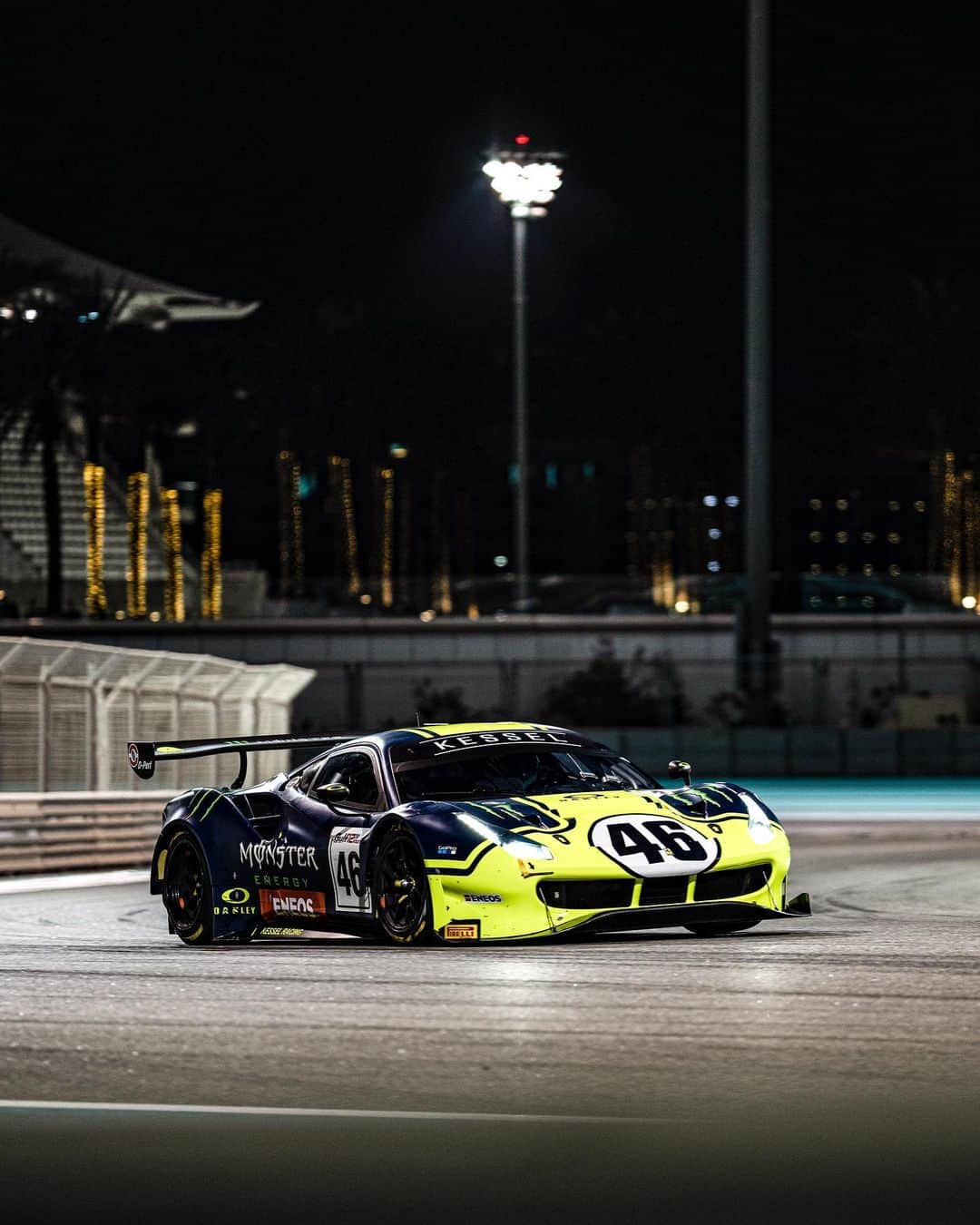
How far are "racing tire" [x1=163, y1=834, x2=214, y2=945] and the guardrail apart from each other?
6.81 m

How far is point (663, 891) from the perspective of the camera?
37.7 feet

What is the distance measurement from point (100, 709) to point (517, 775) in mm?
11012

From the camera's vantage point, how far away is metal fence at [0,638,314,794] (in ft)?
71.8

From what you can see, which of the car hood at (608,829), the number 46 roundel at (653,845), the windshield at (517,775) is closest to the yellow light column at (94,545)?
the windshield at (517,775)

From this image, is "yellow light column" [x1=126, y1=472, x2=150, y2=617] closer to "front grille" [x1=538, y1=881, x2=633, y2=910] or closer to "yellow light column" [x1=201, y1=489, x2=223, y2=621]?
"yellow light column" [x1=201, y1=489, x2=223, y2=621]

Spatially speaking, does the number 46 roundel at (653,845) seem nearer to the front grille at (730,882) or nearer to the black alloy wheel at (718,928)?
the front grille at (730,882)

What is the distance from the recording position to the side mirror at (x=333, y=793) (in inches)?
484

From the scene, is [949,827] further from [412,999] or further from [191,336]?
[191,336]

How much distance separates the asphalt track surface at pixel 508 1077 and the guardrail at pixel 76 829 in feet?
25.4

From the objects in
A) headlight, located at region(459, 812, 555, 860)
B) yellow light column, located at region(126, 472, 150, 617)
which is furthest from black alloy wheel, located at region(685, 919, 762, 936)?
yellow light column, located at region(126, 472, 150, 617)

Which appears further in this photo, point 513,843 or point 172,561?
point 172,561

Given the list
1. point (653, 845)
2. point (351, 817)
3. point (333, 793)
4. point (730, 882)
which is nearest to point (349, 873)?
point (351, 817)

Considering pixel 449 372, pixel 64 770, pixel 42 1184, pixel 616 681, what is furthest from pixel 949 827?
pixel 449 372

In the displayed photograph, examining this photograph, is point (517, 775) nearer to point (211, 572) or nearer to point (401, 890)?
point (401, 890)
